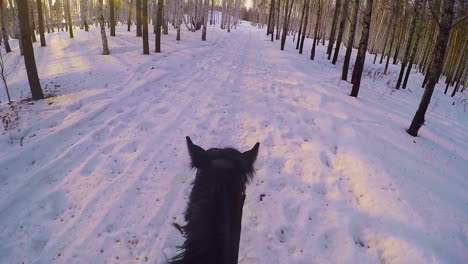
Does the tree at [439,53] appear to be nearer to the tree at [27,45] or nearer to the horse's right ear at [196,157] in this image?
the horse's right ear at [196,157]

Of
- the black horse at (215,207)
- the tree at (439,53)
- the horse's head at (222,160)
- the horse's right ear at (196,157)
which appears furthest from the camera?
the tree at (439,53)

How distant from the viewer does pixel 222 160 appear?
7.08ft

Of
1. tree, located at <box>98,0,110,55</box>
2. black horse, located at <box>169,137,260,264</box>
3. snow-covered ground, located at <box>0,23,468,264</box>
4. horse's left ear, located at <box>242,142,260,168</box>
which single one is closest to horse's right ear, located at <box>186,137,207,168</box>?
black horse, located at <box>169,137,260,264</box>

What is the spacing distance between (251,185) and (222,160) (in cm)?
290

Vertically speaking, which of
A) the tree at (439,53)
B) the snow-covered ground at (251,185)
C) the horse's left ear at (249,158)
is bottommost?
the snow-covered ground at (251,185)

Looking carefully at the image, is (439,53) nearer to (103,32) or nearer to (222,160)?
(222,160)

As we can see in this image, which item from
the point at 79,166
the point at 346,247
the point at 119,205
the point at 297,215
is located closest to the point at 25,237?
the point at 119,205

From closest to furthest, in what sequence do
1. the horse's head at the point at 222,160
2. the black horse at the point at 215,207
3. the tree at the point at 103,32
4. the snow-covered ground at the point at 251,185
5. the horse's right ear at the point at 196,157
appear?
the black horse at the point at 215,207, the horse's head at the point at 222,160, the horse's right ear at the point at 196,157, the snow-covered ground at the point at 251,185, the tree at the point at 103,32

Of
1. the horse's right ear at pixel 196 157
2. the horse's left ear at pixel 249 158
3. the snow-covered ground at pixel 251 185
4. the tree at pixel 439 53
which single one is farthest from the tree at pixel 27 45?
the tree at pixel 439 53

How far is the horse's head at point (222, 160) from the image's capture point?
2.13 metres

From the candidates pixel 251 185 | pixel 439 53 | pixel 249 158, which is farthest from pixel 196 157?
pixel 439 53

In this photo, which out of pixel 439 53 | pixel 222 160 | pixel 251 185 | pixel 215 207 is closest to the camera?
pixel 215 207

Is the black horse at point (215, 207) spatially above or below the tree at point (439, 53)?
below

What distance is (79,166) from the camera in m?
5.08
